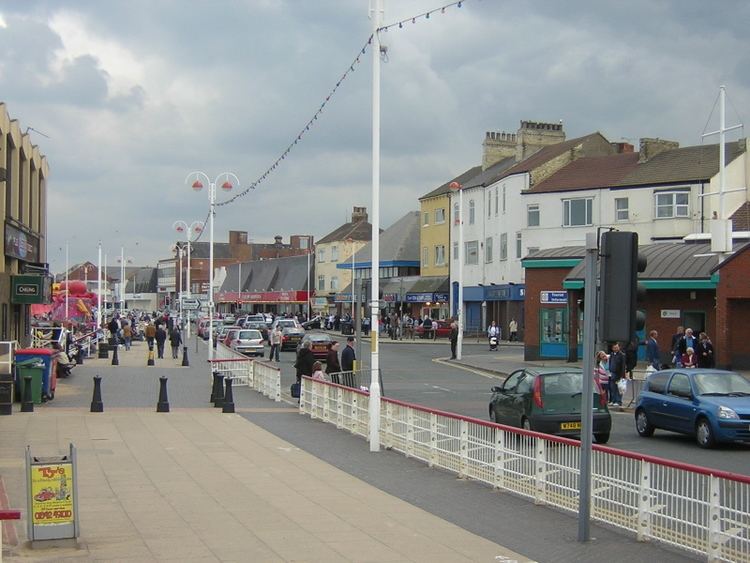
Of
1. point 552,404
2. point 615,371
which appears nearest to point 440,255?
point 615,371

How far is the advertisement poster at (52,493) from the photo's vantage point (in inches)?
377

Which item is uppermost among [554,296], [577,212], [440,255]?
[577,212]

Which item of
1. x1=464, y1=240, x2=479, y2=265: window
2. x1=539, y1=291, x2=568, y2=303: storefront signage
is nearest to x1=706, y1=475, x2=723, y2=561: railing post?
x1=539, y1=291, x2=568, y2=303: storefront signage

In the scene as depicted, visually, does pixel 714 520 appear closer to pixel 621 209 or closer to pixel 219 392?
pixel 219 392

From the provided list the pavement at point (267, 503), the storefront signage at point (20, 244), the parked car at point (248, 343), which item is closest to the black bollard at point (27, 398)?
the pavement at point (267, 503)

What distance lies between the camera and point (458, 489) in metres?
13.5

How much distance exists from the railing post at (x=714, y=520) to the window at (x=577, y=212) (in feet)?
162

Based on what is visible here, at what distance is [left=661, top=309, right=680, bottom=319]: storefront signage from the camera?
40.8 m

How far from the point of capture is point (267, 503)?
12.1 meters

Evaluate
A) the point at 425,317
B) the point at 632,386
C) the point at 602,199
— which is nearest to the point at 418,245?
the point at 425,317

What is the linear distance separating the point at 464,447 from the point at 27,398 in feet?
41.1

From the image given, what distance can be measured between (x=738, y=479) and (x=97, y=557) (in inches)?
226

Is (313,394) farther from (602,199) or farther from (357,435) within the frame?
(602,199)

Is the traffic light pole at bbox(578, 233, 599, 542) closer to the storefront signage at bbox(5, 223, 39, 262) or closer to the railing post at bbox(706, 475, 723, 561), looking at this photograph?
the railing post at bbox(706, 475, 723, 561)
